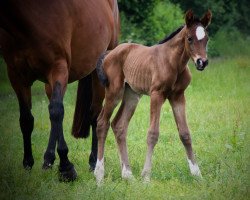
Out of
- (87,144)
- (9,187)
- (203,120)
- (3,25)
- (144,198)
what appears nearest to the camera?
(144,198)

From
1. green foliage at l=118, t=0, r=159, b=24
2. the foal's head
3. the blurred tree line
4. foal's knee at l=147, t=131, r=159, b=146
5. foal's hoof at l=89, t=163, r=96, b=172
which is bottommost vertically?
the blurred tree line

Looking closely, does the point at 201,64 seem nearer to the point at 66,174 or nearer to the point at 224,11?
the point at 66,174

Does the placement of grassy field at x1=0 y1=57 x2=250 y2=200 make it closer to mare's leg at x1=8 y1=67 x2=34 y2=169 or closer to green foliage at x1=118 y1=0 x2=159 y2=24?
mare's leg at x1=8 y1=67 x2=34 y2=169

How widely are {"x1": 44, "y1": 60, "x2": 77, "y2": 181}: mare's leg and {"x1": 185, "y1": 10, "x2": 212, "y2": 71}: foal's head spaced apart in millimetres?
1467

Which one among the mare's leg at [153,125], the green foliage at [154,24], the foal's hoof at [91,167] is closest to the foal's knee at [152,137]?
the mare's leg at [153,125]

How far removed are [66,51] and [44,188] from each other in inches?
66.6

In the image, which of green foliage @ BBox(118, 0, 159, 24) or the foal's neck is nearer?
the foal's neck

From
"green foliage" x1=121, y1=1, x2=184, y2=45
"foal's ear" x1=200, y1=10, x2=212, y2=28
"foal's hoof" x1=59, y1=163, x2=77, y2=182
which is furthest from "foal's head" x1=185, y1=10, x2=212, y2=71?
"green foliage" x1=121, y1=1, x2=184, y2=45

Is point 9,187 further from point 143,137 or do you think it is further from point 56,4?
point 143,137

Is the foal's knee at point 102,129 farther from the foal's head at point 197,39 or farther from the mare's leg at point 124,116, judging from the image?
the foal's head at point 197,39

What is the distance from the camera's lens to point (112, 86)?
24.9ft

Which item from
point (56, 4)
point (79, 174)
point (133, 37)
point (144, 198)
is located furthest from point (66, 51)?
point (133, 37)

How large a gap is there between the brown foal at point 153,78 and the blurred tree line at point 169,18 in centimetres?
1155

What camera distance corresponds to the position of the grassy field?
20.5 feet
